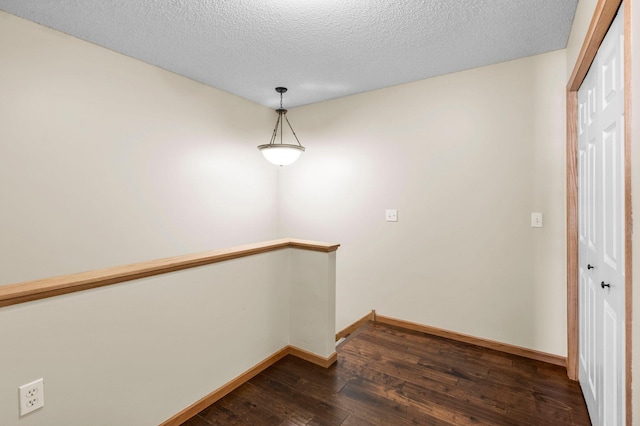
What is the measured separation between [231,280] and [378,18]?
6.55ft

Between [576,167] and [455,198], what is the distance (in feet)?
3.04

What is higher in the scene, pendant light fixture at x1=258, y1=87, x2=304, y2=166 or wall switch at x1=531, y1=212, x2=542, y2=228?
pendant light fixture at x1=258, y1=87, x2=304, y2=166

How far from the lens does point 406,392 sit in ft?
7.00

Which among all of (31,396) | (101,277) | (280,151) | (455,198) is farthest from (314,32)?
(31,396)

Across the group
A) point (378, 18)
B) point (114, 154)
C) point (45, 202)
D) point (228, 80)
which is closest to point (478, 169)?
point (378, 18)

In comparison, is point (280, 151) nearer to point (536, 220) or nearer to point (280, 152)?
point (280, 152)

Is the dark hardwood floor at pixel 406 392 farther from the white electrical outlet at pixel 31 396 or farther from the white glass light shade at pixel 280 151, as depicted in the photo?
the white glass light shade at pixel 280 151

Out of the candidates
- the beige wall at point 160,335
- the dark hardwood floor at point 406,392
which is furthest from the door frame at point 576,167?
the beige wall at point 160,335

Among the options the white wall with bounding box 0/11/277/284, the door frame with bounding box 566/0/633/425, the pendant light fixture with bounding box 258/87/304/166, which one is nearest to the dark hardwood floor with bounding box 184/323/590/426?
the door frame with bounding box 566/0/633/425

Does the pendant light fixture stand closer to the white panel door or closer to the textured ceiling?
the textured ceiling

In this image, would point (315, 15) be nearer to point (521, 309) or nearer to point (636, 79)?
point (636, 79)

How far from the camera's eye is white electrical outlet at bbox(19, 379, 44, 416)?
128cm

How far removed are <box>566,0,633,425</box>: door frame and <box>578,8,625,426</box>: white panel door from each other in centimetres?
5

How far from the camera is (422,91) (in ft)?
10.3
